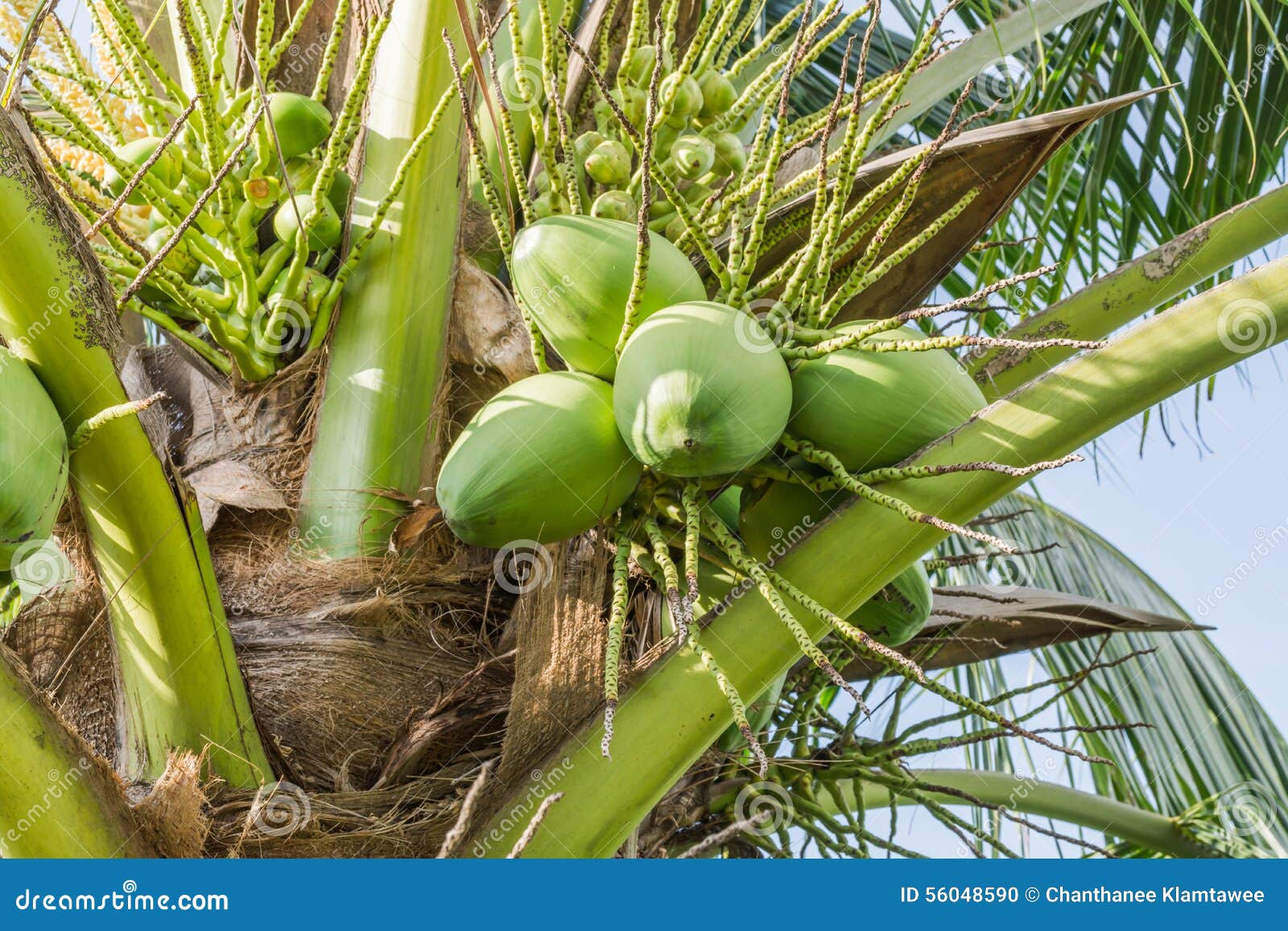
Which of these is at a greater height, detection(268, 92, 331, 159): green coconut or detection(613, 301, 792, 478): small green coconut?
detection(268, 92, 331, 159): green coconut

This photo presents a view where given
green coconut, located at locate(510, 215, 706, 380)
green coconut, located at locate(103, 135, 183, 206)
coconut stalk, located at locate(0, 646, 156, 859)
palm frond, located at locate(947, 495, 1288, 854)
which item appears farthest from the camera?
palm frond, located at locate(947, 495, 1288, 854)

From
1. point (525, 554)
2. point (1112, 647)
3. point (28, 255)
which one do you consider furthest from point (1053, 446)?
point (1112, 647)

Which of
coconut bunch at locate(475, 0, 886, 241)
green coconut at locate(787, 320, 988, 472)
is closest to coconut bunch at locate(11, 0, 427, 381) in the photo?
coconut bunch at locate(475, 0, 886, 241)

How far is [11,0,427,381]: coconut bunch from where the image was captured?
137 cm

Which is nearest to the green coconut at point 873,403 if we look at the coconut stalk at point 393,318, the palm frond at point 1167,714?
the coconut stalk at point 393,318

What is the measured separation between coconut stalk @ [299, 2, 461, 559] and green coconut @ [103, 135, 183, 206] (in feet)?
0.75

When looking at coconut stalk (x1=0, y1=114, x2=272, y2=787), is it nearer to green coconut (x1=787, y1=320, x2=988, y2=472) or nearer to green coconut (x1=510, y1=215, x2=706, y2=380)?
green coconut (x1=510, y1=215, x2=706, y2=380)

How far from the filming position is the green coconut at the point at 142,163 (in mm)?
1481

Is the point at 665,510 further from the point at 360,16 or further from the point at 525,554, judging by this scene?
the point at 360,16

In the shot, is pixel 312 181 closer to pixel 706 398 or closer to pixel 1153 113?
pixel 706 398

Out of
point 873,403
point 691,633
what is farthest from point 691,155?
point 691,633

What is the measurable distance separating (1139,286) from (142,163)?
1.25m

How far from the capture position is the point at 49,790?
1.06 m

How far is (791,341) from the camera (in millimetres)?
1259
